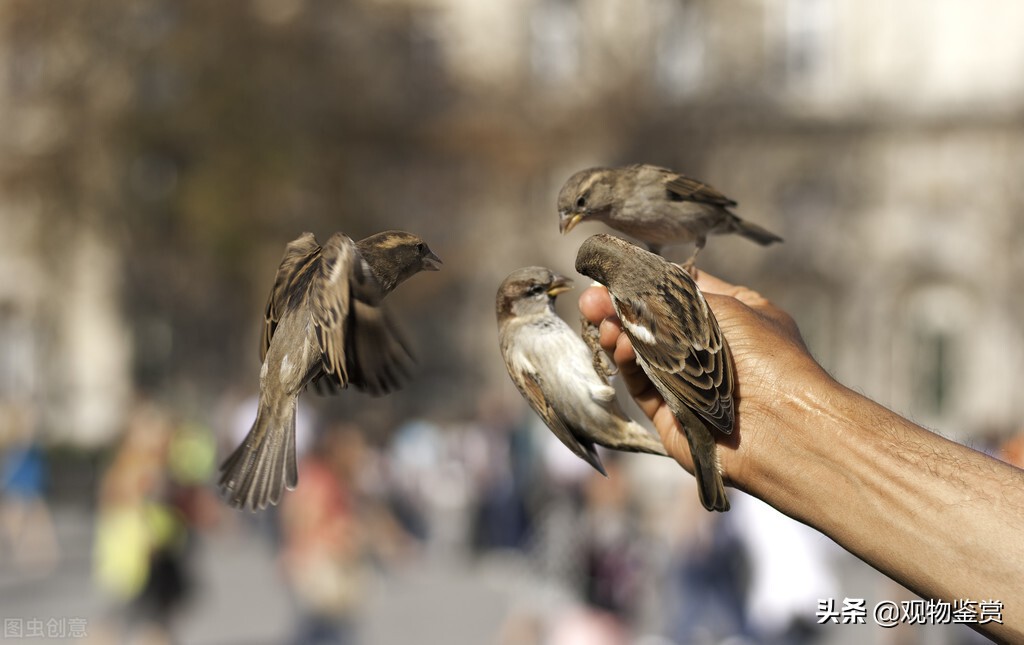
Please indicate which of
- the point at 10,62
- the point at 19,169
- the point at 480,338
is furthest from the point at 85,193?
the point at 480,338

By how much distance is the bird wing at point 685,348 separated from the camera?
3.00 metres

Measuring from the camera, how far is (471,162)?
32.8 meters

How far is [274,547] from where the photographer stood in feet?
57.4

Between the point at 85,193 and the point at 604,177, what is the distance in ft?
95.1

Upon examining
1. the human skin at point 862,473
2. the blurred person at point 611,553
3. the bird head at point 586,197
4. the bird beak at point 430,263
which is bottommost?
the blurred person at point 611,553

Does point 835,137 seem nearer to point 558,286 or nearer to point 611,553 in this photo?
point 611,553

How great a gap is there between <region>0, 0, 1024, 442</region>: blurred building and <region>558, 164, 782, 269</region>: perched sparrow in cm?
1995

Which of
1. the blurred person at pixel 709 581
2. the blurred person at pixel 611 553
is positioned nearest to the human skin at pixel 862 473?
the blurred person at pixel 611 553

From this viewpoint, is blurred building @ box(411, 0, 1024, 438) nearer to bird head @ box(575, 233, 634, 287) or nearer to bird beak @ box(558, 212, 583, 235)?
bird beak @ box(558, 212, 583, 235)

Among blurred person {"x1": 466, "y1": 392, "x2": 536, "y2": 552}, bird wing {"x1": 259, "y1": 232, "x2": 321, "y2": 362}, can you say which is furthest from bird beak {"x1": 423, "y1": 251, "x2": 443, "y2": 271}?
blurred person {"x1": 466, "y1": 392, "x2": 536, "y2": 552}

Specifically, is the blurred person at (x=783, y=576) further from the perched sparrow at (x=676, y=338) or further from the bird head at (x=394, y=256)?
the bird head at (x=394, y=256)

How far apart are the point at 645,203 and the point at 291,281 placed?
1.45m

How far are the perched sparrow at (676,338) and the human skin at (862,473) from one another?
4.5 inches

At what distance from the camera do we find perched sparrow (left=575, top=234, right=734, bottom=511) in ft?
9.87
